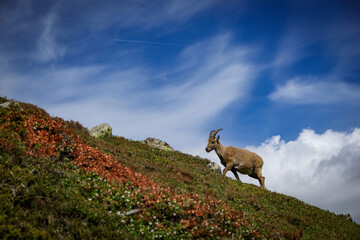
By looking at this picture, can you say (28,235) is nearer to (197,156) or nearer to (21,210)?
(21,210)

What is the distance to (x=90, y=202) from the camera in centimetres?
808

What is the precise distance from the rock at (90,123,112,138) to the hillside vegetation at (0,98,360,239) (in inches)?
470

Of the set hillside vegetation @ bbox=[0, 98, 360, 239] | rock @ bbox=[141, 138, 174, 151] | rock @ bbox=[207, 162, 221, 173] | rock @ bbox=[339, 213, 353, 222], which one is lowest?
hillside vegetation @ bbox=[0, 98, 360, 239]

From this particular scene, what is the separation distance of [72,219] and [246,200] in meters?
10.2

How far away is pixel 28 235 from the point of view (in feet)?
19.4

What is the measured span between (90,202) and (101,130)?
1923 cm

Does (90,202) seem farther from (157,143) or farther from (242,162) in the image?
(157,143)

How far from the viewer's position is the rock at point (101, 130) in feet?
84.8

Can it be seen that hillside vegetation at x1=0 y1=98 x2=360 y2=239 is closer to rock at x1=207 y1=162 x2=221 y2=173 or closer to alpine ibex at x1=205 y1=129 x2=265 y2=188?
alpine ibex at x1=205 y1=129 x2=265 y2=188

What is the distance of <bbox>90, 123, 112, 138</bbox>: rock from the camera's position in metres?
25.9

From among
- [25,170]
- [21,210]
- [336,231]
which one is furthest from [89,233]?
[336,231]

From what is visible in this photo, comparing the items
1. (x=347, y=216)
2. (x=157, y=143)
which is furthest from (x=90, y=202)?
(x=347, y=216)

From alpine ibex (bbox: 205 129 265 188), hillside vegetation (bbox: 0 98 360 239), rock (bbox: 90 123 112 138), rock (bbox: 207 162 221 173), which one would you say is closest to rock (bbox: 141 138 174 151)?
rock (bbox: 90 123 112 138)

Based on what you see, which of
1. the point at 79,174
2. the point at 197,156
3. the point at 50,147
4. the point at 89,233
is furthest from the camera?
the point at 197,156
